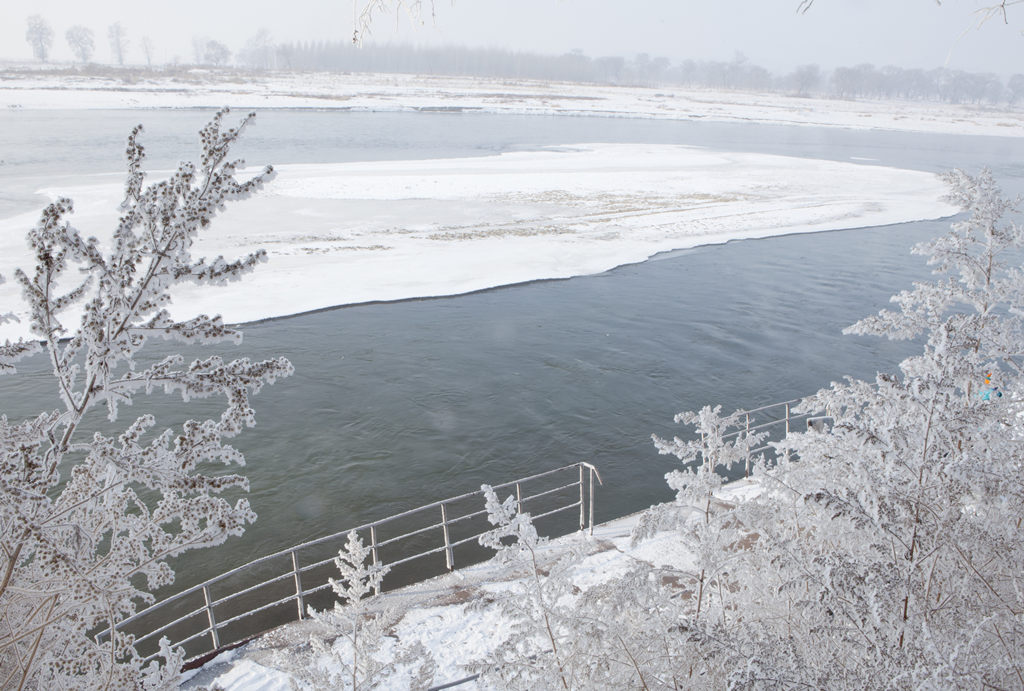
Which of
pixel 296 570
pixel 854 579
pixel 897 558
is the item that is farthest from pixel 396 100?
pixel 854 579

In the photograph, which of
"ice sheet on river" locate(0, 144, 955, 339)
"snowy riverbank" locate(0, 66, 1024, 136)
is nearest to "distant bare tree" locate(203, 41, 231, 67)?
"snowy riverbank" locate(0, 66, 1024, 136)

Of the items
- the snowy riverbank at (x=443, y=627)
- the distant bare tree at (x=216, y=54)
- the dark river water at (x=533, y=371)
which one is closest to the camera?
the snowy riverbank at (x=443, y=627)

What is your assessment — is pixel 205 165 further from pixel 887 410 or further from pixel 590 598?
pixel 887 410

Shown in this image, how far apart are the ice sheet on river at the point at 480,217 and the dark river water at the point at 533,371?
1.54 metres

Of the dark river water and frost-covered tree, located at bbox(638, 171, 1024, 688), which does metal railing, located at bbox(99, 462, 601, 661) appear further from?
frost-covered tree, located at bbox(638, 171, 1024, 688)

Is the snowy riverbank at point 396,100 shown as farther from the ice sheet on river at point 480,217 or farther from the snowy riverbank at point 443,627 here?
the snowy riverbank at point 443,627

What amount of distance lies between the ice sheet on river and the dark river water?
1539 mm

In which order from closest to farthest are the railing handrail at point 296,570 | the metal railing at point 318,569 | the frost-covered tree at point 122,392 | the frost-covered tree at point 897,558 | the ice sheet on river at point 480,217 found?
the frost-covered tree at point 122,392 < the frost-covered tree at point 897,558 < the railing handrail at point 296,570 < the metal railing at point 318,569 < the ice sheet on river at point 480,217

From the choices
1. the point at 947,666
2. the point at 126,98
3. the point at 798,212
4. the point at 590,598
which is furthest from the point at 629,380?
the point at 126,98

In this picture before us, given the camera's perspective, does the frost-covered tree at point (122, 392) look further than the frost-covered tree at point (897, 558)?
No

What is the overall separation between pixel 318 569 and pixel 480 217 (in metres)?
24.6

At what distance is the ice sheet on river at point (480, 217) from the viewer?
80.2ft

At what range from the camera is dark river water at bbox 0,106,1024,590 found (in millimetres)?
13641

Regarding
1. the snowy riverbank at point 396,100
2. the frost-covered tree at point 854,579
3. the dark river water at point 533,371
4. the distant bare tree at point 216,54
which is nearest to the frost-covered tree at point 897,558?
the frost-covered tree at point 854,579
